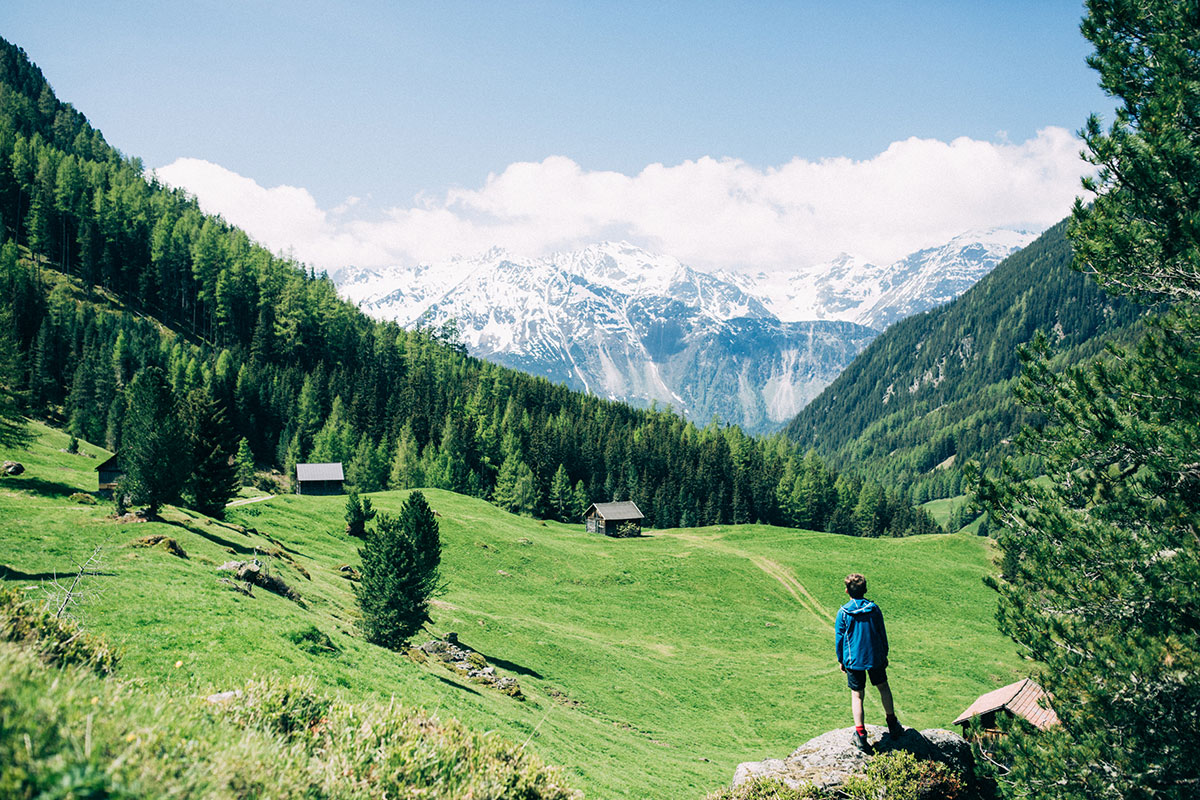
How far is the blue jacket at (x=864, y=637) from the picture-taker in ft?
45.1

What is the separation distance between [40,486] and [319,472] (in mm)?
51733

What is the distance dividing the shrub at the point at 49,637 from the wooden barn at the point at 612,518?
10699cm

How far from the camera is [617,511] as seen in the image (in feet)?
Answer: 385

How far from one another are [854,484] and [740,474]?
119 feet

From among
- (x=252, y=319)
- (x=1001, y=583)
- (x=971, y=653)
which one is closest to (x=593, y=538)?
(x=971, y=653)

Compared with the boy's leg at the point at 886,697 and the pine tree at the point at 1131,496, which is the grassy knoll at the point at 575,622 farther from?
the pine tree at the point at 1131,496

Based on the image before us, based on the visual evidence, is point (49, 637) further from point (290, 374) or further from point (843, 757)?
point (290, 374)

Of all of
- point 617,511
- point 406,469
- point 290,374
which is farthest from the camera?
point 290,374

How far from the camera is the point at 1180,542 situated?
1276 cm

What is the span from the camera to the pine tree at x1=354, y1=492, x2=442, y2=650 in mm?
35312

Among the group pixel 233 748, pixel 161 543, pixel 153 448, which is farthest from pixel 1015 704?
pixel 153 448

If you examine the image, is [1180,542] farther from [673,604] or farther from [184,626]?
[673,604]

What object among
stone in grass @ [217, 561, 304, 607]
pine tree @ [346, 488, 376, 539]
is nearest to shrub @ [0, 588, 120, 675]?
stone in grass @ [217, 561, 304, 607]

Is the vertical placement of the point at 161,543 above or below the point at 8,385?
below
